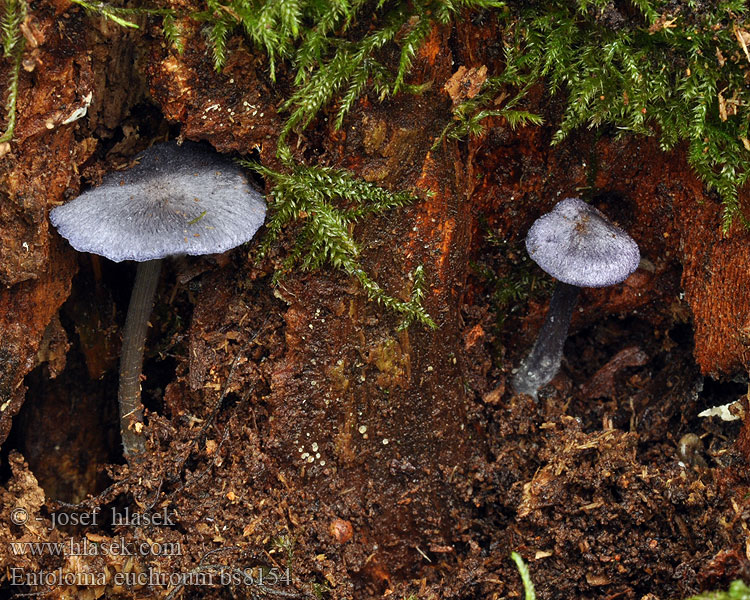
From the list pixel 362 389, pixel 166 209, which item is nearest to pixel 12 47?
pixel 166 209

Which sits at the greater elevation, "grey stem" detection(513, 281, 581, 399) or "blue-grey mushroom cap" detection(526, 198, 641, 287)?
"blue-grey mushroom cap" detection(526, 198, 641, 287)

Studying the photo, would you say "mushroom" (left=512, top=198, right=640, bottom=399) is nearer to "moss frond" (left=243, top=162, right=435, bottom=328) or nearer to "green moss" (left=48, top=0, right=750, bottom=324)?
"green moss" (left=48, top=0, right=750, bottom=324)

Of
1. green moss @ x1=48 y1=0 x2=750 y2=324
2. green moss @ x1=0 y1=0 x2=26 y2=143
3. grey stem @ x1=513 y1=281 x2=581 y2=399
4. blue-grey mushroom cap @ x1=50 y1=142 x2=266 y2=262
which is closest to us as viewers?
green moss @ x1=0 y1=0 x2=26 y2=143

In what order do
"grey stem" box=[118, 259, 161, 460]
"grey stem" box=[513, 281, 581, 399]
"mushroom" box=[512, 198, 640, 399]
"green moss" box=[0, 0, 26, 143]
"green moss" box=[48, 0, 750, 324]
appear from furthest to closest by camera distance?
"grey stem" box=[513, 281, 581, 399], "grey stem" box=[118, 259, 161, 460], "mushroom" box=[512, 198, 640, 399], "green moss" box=[48, 0, 750, 324], "green moss" box=[0, 0, 26, 143]

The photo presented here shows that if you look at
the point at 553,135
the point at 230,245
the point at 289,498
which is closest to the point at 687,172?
the point at 553,135

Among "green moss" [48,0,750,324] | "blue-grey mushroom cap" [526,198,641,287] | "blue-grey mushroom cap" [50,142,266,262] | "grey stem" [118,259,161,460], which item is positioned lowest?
"grey stem" [118,259,161,460]

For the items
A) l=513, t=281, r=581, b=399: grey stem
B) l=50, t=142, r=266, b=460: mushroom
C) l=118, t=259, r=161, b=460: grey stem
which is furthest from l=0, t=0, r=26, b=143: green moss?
l=513, t=281, r=581, b=399: grey stem

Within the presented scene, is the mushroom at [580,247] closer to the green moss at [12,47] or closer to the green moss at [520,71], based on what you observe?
Result: the green moss at [520,71]
